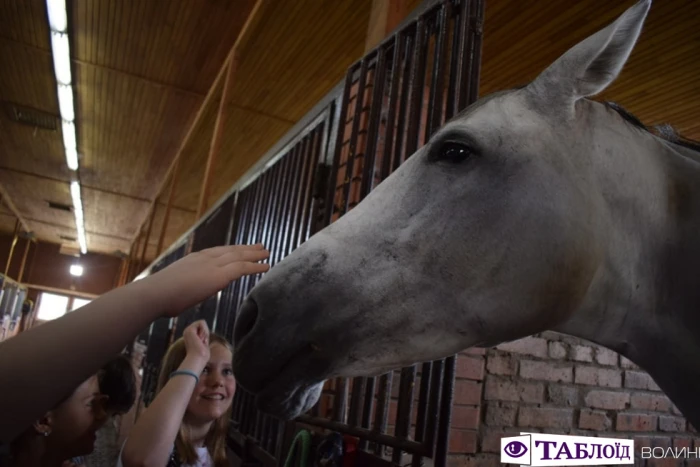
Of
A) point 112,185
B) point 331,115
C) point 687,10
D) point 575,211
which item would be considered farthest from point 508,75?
point 112,185

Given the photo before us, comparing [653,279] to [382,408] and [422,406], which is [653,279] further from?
[382,408]

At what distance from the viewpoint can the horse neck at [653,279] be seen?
1000 millimetres

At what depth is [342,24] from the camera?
493 centimetres

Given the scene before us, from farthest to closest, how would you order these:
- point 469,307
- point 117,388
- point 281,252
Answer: point 281,252 < point 117,388 < point 469,307

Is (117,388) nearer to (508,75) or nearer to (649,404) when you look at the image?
(649,404)

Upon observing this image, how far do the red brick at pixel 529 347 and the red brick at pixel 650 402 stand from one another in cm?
64

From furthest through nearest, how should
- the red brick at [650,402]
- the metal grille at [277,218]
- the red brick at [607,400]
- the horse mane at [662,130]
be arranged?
the red brick at [650,402], the red brick at [607,400], the metal grille at [277,218], the horse mane at [662,130]

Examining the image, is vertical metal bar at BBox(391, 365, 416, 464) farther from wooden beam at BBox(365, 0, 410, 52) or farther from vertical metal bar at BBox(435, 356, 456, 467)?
wooden beam at BBox(365, 0, 410, 52)

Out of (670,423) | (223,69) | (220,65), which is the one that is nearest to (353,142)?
(670,423)

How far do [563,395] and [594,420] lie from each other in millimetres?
213

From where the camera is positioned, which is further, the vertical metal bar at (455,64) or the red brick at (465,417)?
the red brick at (465,417)

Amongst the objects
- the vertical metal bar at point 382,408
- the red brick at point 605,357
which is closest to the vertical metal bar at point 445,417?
the vertical metal bar at point 382,408

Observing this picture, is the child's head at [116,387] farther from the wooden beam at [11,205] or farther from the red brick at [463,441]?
the wooden beam at [11,205]

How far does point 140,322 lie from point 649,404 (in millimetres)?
2595
